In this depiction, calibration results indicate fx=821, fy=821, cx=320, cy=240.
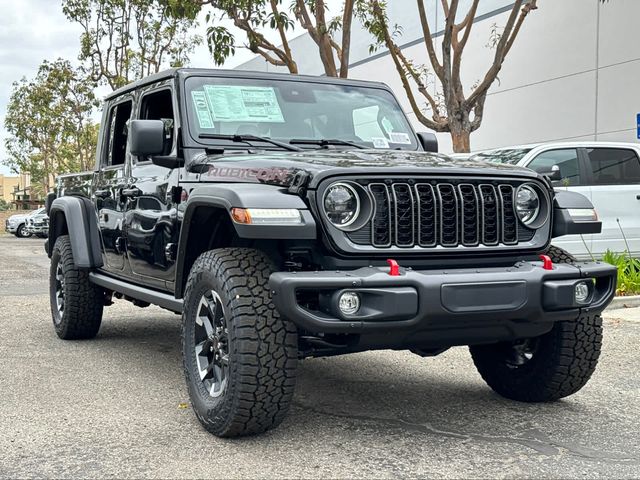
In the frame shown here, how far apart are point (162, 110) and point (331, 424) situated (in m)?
2.45

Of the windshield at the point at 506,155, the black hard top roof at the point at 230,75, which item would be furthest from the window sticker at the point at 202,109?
the windshield at the point at 506,155

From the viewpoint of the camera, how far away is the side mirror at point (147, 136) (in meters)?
4.73

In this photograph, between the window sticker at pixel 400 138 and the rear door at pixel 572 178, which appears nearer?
the window sticker at pixel 400 138

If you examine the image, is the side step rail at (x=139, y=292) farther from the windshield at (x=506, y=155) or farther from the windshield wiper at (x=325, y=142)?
the windshield at (x=506, y=155)

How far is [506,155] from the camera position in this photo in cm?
972

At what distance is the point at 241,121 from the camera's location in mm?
5051

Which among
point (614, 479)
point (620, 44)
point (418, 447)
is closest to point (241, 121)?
point (418, 447)

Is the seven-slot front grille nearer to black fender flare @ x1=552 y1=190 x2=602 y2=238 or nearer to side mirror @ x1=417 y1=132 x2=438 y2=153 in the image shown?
black fender flare @ x1=552 y1=190 x2=602 y2=238

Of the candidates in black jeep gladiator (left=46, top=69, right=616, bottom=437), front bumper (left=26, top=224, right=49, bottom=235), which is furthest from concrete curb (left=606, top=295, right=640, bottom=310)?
front bumper (left=26, top=224, right=49, bottom=235)

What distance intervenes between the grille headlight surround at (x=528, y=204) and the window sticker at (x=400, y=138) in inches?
52.2

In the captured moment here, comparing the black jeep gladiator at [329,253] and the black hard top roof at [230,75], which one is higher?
the black hard top roof at [230,75]

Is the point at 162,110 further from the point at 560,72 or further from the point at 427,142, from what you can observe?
the point at 560,72

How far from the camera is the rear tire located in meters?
6.67

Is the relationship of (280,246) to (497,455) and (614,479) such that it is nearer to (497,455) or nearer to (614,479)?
(497,455)
